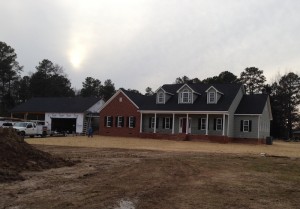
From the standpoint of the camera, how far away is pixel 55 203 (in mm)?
9938

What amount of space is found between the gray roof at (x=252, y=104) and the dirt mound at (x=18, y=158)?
30.8m

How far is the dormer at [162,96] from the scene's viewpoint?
50.4 meters

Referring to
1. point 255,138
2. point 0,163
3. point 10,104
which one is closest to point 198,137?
point 255,138

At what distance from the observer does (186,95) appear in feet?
160

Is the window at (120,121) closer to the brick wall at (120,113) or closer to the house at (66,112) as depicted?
the brick wall at (120,113)

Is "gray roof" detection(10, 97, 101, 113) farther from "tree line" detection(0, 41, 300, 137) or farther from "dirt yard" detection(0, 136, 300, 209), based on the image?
"dirt yard" detection(0, 136, 300, 209)

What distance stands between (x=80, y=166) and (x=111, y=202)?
8101 mm

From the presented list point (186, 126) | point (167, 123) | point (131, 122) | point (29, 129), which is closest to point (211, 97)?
point (186, 126)

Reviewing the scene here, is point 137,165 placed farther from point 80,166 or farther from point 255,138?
point 255,138

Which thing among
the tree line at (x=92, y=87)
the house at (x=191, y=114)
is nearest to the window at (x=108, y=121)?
the house at (x=191, y=114)

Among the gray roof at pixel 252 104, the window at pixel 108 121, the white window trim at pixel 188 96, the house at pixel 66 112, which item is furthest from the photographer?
the house at pixel 66 112

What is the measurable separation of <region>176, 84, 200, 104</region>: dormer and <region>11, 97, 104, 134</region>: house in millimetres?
14225

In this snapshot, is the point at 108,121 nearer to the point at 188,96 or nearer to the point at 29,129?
the point at 188,96

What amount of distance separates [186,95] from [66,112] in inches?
752
